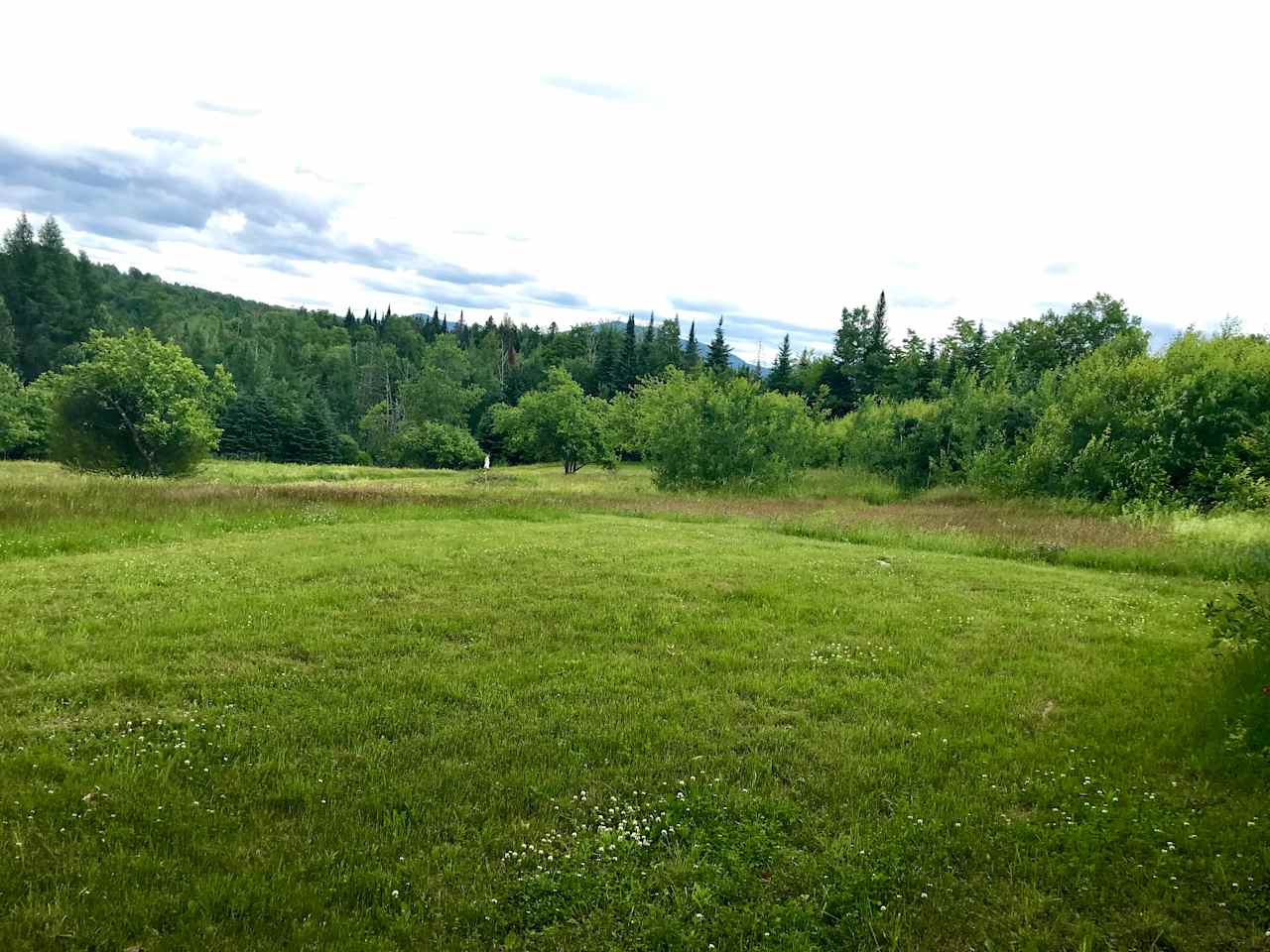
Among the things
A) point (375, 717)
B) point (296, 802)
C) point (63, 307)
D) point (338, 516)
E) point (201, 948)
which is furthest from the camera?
point (63, 307)

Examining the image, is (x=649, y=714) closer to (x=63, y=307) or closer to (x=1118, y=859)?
(x=1118, y=859)

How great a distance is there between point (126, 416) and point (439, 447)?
44.0m

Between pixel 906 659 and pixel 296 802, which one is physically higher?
pixel 906 659

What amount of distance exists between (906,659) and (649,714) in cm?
368

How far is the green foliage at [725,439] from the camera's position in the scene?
3931 cm

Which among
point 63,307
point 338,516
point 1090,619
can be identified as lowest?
point 338,516

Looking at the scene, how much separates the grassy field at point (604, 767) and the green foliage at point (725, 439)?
89.6ft

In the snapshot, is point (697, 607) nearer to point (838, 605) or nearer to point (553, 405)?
point (838, 605)

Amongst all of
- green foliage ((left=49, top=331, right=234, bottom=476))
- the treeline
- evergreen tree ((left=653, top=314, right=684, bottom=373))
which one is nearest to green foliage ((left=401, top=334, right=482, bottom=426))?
the treeline

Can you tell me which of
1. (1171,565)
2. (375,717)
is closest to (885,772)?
(375,717)

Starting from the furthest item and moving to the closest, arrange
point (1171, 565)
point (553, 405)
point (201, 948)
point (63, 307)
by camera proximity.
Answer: point (63, 307) → point (553, 405) → point (1171, 565) → point (201, 948)

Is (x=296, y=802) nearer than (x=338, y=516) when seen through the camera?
Yes

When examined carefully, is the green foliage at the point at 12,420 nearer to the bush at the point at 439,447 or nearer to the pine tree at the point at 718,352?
the bush at the point at 439,447

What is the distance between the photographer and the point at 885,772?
5719 mm
